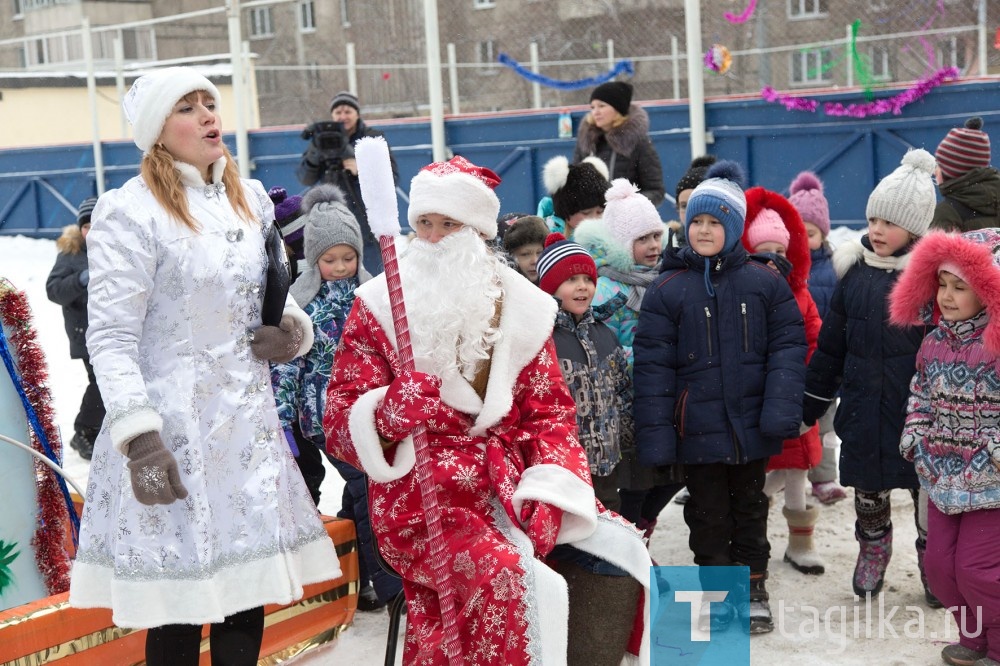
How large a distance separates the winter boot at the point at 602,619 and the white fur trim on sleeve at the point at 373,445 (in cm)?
51

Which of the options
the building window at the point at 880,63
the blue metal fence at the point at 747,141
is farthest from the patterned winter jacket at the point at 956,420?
the building window at the point at 880,63

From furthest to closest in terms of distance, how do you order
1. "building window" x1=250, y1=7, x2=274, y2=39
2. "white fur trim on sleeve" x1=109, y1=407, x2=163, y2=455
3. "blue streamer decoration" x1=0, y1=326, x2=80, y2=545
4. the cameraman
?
"building window" x1=250, y1=7, x2=274, y2=39, the cameraman, "blue streamer decoration" x1=0, y1=326, x2=80, y2=545, "white fur trim on sleeve" x1=109, y1=407, x2=163, y2=455

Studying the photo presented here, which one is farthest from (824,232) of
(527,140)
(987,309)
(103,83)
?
(103,83)

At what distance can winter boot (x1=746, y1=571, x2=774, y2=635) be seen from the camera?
396cm

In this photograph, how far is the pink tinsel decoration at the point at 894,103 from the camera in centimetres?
908

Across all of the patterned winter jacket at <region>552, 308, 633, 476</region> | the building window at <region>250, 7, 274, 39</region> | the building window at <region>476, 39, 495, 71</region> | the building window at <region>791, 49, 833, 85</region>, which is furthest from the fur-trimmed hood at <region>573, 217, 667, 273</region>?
the building window at <region>250, 7, 274, 39</region>

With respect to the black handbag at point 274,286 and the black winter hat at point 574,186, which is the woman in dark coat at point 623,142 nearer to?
the black winter hat at point 574,186

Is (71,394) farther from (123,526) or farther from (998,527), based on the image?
(998,527)

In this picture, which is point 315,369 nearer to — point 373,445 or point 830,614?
point 373,445

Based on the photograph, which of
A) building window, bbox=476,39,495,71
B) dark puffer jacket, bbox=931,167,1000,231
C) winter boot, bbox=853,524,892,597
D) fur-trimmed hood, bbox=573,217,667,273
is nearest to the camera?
winter boot, bbox=853,524,892,597

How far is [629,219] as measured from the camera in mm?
4383

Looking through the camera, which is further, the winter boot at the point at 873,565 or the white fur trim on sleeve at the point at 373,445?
the winter boot at the point at 873,565

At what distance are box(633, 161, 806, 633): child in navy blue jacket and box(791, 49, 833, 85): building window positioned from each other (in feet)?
24.4

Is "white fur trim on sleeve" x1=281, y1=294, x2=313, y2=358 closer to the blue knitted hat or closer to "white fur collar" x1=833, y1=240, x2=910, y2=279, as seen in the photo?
the blue knitted hat
